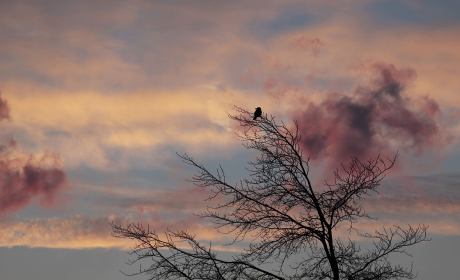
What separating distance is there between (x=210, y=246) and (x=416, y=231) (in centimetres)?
477

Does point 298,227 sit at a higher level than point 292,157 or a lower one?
lower

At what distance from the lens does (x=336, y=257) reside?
1234cm

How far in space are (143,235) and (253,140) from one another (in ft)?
10.9

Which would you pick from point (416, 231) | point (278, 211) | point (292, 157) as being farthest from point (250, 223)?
point (416, 231)

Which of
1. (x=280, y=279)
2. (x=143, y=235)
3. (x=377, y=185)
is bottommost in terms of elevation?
(x=280, y=279)

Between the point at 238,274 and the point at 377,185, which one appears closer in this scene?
the point at 238,274

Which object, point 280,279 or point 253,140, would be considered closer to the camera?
point 280,279

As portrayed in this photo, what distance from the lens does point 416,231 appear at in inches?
510

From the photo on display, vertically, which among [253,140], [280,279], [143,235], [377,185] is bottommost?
[280,279]

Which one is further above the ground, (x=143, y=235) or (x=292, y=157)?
(x=292, y=157)

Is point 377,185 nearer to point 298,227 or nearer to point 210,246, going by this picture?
point 298,227

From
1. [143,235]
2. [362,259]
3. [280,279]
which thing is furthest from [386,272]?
[143,235]

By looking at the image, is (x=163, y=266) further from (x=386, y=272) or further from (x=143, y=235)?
(x=386, y=272)

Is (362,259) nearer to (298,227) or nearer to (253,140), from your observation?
(298,227)
